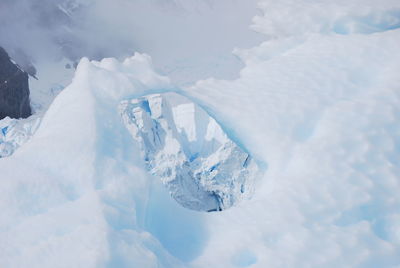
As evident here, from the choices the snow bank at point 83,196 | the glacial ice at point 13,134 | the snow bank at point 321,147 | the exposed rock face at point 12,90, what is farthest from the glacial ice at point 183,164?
the exposed rock face at point 12,90

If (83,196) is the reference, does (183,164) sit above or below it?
below

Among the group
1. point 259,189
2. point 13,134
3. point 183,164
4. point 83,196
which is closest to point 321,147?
point 259,189

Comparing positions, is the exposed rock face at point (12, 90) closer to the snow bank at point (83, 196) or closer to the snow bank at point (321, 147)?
the snow bank at point (83, 196)

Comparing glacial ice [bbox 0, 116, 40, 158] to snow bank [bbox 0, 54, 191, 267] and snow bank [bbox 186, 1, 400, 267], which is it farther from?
snow bank [bbox 186, 1, 400, 267]

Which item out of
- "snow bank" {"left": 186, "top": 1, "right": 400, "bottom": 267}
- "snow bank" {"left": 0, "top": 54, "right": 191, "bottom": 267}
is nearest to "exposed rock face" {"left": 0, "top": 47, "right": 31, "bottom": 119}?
"snow bank" {"left": 0, "top": 54, "right": 191, "bottom": 267}

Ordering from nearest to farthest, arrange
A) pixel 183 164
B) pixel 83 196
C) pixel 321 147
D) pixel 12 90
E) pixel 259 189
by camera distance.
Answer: pixel 83 196 → pixel 321 147 → pixel 259 189 → pixel 183 164 → pixel 12 90

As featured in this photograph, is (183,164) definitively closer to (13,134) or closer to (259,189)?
(13,134)

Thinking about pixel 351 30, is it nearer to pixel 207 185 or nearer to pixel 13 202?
pixel 13 202
